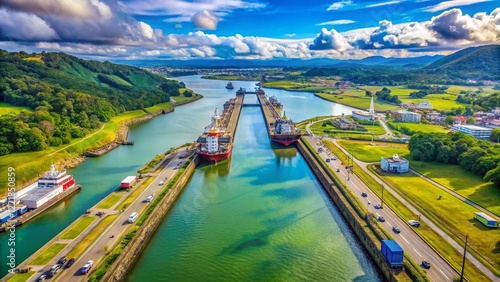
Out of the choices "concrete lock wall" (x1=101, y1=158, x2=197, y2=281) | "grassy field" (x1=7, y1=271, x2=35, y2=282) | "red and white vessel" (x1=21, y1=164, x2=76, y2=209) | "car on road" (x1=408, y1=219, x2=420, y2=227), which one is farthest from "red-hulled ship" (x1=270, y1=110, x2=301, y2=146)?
"grassy field" (x1=7, y1=271, x2=35, y2=282)

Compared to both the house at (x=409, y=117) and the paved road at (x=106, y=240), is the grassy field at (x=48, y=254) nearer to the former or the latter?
the paved road at (x=106, y=240)

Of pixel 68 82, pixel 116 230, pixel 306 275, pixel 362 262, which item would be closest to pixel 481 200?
pixel 362 262

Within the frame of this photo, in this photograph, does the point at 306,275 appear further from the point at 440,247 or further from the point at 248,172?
the point at 248,172

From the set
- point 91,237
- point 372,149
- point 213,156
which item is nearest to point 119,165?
point 213,156

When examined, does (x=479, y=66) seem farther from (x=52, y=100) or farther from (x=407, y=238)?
(x=407, y=238)

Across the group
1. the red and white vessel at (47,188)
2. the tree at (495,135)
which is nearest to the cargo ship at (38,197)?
the red and white vessel at (47,188)

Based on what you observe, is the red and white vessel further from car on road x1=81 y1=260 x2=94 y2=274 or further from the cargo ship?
car on road x1=81 y1=260 x2=94 y2=274
